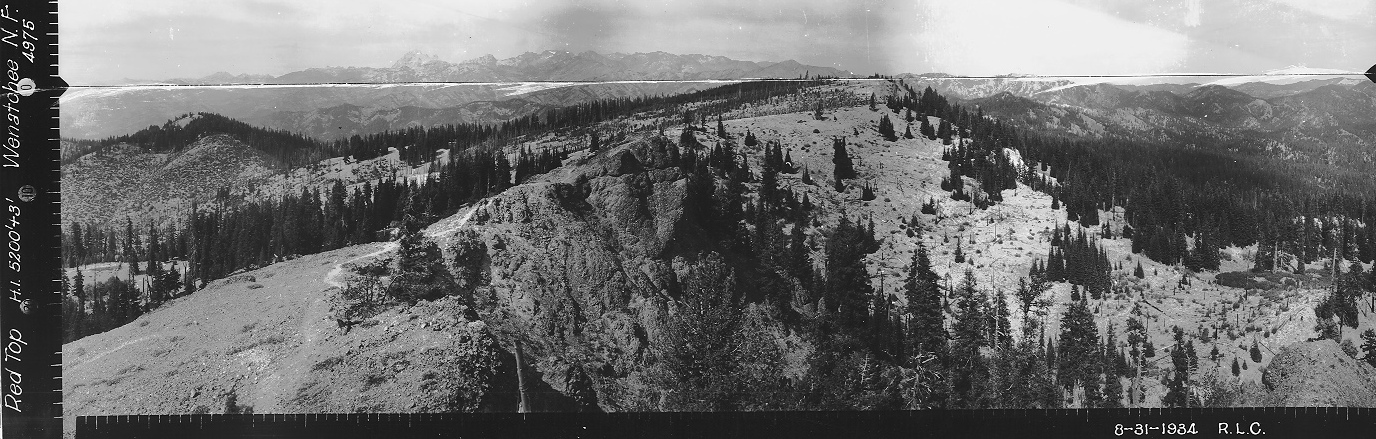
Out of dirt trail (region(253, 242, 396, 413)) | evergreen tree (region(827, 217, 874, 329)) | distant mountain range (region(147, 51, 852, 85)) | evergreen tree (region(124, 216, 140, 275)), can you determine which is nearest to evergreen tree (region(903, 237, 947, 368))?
evergreen tree (region(827, 217, 874, 329))

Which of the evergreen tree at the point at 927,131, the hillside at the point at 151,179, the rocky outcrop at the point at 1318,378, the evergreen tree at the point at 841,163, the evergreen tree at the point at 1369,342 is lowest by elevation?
the rocky outcrop at the point at 1318,378

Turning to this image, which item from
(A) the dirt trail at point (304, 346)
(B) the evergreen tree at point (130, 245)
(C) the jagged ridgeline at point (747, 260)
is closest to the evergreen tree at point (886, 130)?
(C) the jagged ridgeline at point (747, 260)

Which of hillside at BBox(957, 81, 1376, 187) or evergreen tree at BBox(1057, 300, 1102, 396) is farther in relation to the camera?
hillside at BBox(957, 81, 1376, 187)

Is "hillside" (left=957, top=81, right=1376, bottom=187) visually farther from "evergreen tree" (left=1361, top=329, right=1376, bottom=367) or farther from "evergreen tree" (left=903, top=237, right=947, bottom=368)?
"evergreen tree" (left=903, top=237, right=947, bottom=368)

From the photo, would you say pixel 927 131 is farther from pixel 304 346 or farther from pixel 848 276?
pixel 304 346

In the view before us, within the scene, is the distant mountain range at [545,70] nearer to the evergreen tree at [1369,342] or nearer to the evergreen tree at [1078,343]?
the evergreen tree at [1078,343]

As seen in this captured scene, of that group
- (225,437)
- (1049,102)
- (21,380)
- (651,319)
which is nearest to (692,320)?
(651,319)

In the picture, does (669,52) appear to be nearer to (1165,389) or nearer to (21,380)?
(1165,389)
